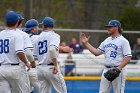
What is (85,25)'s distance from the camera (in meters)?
32.7

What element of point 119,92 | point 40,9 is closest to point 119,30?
point 119,92

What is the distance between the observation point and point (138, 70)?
2006cm

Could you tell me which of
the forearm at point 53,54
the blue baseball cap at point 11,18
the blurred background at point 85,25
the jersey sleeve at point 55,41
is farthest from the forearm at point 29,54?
the blurred background at point 85,25

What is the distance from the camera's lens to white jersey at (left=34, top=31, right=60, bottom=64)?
42.8ft

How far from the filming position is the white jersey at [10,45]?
36.7ft

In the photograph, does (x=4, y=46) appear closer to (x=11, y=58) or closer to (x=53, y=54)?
(x=11, y=58)

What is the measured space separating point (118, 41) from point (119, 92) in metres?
1.08

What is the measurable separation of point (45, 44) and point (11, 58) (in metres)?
1.98

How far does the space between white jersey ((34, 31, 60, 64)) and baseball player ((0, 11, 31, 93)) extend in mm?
1781

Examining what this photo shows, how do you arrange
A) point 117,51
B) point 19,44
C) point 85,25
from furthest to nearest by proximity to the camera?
point 85,25
point 117,51
point 19,44

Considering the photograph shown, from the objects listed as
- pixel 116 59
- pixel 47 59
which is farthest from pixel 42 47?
pixel 116 59

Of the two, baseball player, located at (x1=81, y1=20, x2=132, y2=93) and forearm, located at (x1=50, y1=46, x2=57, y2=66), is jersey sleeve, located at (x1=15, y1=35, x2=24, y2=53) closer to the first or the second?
forearm, located at (x1=50, y1=46, x2=57, y2=66)

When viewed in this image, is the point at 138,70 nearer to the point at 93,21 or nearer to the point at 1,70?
the point at 1,70

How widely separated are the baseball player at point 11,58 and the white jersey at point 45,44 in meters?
1.78
